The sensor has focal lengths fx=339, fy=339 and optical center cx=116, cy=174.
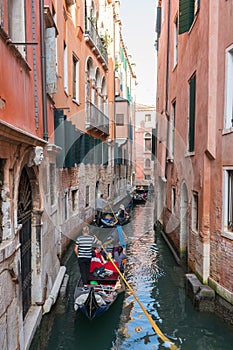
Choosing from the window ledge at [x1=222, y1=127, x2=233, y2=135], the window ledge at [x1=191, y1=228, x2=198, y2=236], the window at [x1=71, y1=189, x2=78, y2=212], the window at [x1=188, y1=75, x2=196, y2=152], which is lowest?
the window ledge at [x1=191, y1=228, x2=198, y2=236]

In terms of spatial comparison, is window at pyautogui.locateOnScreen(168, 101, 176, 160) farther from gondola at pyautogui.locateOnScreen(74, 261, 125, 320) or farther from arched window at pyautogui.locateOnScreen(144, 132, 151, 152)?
arched window at pyautogui.locateOnScreen(144, 132, 151, 152)

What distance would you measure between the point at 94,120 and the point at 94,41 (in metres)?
3.00

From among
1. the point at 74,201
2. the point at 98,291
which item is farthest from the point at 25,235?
the point at 74,201

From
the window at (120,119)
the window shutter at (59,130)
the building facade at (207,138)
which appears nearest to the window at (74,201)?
the window shutter at (59,130)

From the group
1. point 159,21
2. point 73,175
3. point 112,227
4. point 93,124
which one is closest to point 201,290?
point 73,175

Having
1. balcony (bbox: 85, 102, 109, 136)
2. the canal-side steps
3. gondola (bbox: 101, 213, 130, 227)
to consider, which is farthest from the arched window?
the canal-side steps

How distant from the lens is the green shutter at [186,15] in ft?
23.9

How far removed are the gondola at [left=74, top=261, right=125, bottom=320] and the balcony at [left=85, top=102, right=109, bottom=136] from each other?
6.35m

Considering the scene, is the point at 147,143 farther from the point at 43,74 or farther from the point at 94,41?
the point at 43,74

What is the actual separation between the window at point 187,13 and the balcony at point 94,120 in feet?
16.8

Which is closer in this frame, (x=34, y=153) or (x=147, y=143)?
(x=34, y=153)

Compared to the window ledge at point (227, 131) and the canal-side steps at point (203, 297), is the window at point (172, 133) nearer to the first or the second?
the window ledge at point (227, 131)

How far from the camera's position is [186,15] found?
7.45 m

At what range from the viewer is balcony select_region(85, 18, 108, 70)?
471 inches
